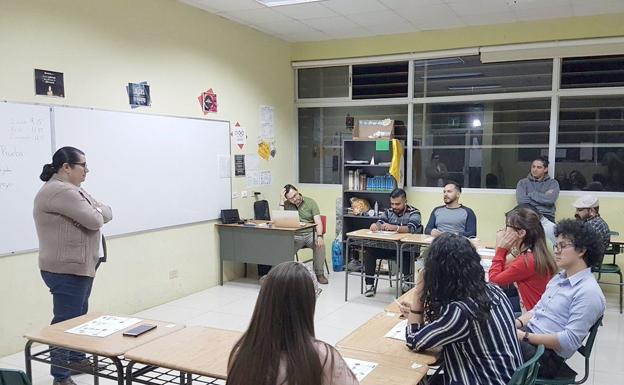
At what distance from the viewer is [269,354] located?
1.37 meters

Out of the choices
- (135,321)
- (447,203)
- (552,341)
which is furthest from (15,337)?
(447,203)

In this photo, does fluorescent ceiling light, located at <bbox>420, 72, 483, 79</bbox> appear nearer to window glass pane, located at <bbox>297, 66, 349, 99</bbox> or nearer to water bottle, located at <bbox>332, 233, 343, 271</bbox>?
window glass pane, located at <bbox>297, 66, 349, 99</bbox>

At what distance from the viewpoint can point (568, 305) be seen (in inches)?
91.4

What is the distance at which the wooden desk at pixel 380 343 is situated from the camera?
2078 millimetres

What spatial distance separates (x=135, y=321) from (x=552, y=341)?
208cm

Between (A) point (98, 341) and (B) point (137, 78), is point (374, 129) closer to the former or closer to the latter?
(B) point (137, 78)

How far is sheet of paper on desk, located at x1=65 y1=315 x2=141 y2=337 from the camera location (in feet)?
7.95

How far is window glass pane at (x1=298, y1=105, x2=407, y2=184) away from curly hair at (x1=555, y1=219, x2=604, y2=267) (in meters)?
4.78

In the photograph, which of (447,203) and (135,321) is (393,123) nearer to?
(447,203)

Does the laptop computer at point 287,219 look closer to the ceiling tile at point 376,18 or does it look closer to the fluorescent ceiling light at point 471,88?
the ceiling tile at point 376,18

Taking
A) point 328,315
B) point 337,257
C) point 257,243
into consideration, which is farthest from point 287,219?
point 337,257

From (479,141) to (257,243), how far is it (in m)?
3.19

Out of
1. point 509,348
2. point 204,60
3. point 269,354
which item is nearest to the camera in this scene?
point 269,354

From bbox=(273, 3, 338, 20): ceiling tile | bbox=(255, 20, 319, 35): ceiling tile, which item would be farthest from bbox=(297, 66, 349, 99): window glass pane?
bbox=(273, 3, 338, 20): ceiling tile
